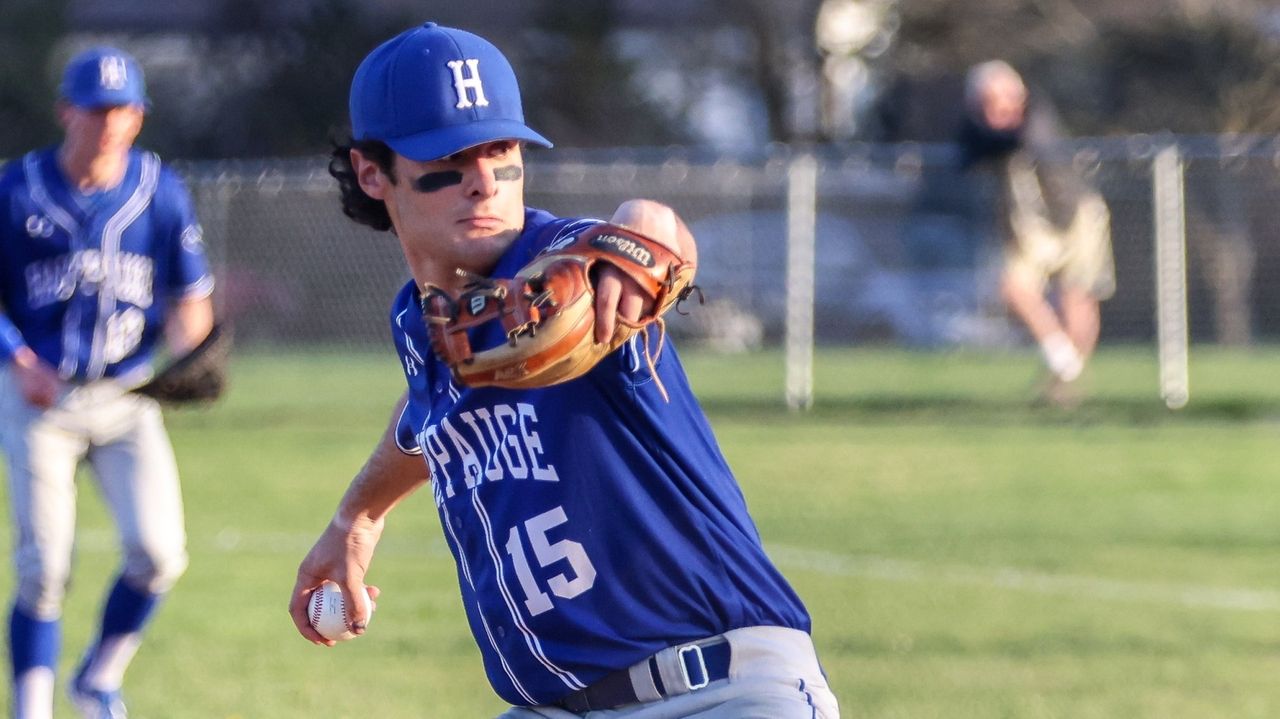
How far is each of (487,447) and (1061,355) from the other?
1305cm

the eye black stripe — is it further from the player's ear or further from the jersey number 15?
the jersey number 15

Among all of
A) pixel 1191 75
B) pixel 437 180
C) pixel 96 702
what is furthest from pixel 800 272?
pixel 1191 75

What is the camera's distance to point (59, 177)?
6863 mm

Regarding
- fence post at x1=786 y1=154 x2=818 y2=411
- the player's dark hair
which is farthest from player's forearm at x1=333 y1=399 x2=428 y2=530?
fence post at x1=786 y1=154 x2=818 y2=411

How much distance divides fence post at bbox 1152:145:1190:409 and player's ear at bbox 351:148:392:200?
47.6 ft

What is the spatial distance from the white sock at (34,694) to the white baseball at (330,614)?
9.01 feet

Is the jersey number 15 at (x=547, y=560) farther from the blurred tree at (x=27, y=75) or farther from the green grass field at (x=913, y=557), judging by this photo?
the blurred tree at (x=27, y=75)

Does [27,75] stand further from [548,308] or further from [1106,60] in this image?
[548,308]

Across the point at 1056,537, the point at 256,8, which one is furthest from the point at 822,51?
the point at 1056,537

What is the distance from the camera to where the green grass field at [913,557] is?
7.12m

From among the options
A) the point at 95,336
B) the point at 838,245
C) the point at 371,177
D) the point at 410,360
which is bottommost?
the point at 838,245

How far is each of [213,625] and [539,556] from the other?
545 cm

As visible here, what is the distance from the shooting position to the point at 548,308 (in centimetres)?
288

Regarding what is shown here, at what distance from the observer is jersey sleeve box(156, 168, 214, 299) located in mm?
7012
